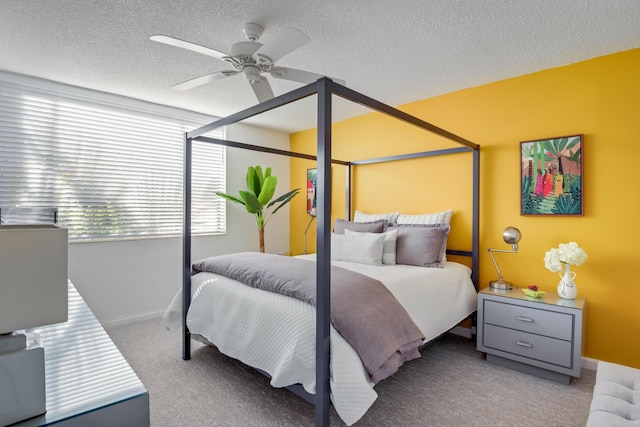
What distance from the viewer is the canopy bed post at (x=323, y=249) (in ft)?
5.15

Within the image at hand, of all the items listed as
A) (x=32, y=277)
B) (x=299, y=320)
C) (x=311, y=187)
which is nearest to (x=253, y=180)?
(x=311, y=187)

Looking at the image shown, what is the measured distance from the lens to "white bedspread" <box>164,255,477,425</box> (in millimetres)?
1577

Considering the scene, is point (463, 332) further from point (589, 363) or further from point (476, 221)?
point (476, 221)

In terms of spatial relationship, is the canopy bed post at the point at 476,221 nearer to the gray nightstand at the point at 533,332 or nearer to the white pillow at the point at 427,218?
the white pillow at the point at 427,218

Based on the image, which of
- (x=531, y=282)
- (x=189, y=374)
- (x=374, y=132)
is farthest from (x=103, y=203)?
(x=531, y=282)

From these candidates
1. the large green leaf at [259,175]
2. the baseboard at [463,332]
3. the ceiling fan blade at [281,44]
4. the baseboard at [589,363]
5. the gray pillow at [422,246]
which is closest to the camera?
the ceiling fan blade at [281,44]

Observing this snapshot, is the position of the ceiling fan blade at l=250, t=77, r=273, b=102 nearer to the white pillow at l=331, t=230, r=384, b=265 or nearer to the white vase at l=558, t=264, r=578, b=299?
the white pillow at l=331, t=230, r=384, b=265

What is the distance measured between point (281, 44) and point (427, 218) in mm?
2164

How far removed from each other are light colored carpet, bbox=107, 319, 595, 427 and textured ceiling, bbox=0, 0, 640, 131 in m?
2.41

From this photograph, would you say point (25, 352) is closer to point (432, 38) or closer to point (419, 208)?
point (432, 38)

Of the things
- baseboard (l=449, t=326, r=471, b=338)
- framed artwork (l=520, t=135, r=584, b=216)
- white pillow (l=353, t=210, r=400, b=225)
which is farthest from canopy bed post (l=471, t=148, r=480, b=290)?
white pillow (l=353, t=210, r=400, b=225)

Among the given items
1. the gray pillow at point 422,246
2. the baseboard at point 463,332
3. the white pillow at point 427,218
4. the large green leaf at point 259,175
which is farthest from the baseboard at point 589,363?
the large green leaf at point 259,175

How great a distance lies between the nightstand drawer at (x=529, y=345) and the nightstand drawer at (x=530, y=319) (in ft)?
0.12

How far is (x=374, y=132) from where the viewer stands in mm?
4008
